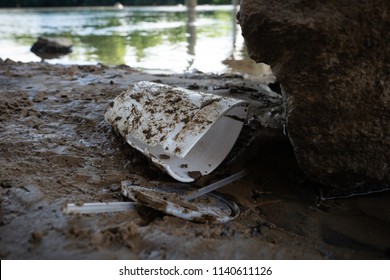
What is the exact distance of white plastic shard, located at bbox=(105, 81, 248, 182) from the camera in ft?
9.03

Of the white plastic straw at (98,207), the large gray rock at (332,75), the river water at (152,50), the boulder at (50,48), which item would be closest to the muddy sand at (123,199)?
the white plastic straw at (98,207)

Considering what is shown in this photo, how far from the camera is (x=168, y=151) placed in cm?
273

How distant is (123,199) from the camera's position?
2520mm

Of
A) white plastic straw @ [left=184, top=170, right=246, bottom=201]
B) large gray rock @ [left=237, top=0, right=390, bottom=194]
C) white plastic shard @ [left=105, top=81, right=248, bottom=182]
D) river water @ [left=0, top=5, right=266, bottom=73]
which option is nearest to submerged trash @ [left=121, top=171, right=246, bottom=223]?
white plastic straw @ [left=184, top=170, right=246, bottom=201]

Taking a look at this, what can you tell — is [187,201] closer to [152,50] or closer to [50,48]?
[152,50]

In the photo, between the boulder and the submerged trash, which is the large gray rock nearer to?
the submerged trash

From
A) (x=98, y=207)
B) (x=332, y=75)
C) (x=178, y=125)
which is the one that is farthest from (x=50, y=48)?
(x=332, y=75)

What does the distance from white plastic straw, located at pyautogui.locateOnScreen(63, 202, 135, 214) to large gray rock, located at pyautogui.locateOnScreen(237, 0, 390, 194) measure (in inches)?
50.2

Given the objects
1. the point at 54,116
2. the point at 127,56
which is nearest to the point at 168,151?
the point at 54,116

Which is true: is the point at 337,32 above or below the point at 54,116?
above

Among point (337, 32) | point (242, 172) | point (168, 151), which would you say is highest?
point (337, 32)

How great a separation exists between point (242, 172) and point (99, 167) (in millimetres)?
1171
